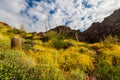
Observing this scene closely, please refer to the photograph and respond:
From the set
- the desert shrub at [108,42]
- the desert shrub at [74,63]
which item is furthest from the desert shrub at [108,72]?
the desert shrub at [108,42]

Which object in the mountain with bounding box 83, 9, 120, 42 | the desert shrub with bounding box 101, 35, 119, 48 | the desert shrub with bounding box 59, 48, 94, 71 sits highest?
the mountain with bounding box 83, 9, 120, 42

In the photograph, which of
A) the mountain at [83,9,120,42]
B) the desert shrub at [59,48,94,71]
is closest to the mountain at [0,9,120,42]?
the mountain at [83,9,120,42]

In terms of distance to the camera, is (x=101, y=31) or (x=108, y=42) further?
(x=101, y=31)

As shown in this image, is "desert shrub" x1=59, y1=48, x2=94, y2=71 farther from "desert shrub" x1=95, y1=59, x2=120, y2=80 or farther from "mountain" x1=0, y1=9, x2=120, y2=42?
"mountain" x1=0, y1=9, x2=120, y2=42

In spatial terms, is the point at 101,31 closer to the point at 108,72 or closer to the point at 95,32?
the point at 95,32

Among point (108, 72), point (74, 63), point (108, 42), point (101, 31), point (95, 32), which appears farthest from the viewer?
point (95, 32)

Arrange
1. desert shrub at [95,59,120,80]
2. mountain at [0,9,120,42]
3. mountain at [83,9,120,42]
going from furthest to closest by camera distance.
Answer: mountain at [0,9,120,42], mountain at [83,9,120,42], desert shrub at [95,59,120,80]

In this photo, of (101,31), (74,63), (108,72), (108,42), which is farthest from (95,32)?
(108,72)

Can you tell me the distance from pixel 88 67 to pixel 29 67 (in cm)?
578

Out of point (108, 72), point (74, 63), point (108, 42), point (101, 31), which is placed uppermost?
point (101, 31)

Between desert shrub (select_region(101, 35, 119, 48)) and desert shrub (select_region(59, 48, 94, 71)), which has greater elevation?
desert shrub (select_region(101, 35, 119, 48))

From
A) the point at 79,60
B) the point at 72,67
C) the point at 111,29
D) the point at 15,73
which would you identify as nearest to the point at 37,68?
the point at 15,73

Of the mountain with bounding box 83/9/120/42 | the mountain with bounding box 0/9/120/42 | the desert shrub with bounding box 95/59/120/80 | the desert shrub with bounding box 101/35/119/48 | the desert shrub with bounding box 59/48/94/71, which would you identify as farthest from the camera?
the mountain with bounding box 0/9/120/42

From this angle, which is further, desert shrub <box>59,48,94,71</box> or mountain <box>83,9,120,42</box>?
mountain <box>83,9,120,42</box>
